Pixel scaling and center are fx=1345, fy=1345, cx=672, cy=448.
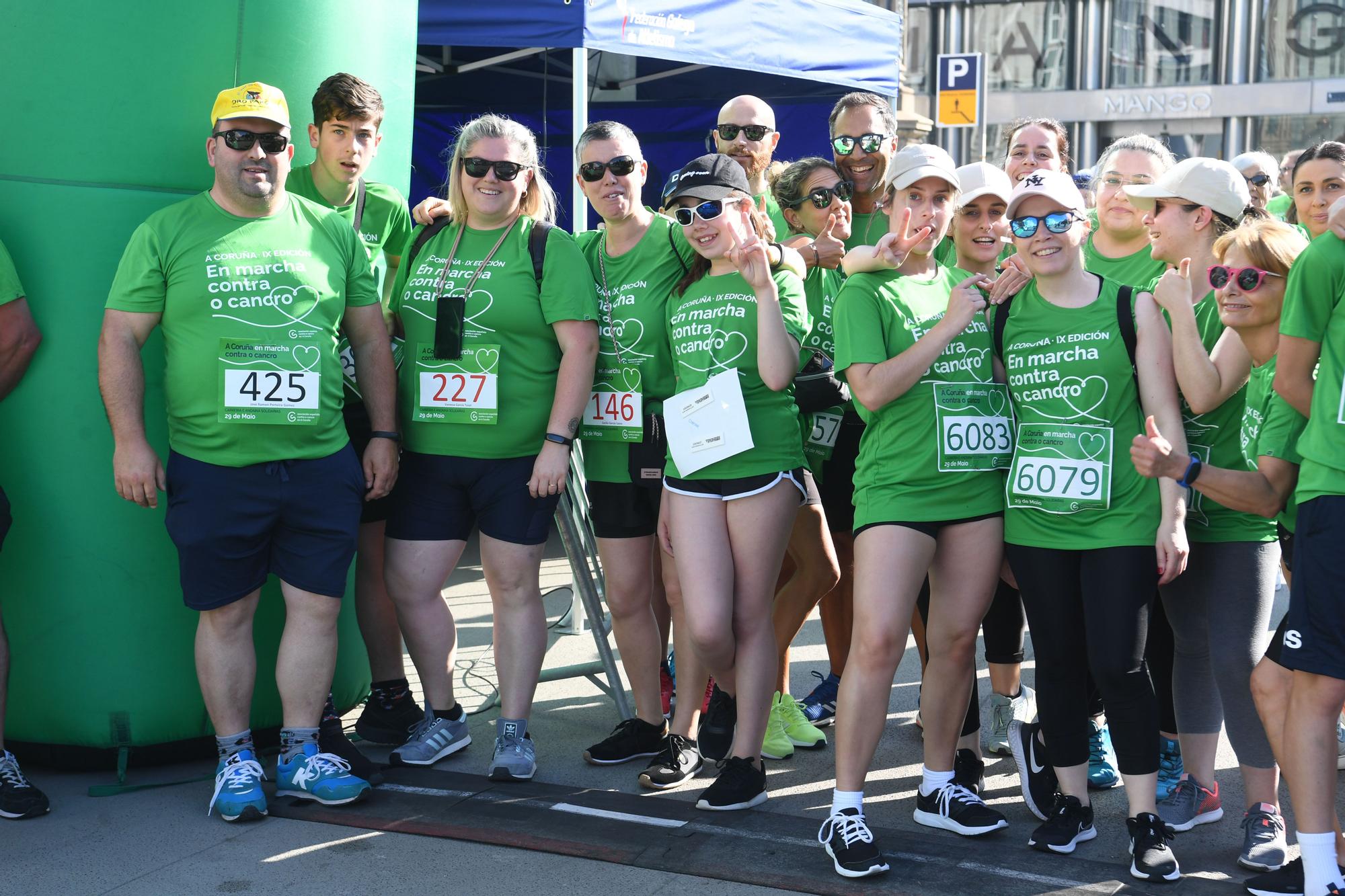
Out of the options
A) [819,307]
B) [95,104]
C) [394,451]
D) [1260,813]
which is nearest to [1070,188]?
[819,307]

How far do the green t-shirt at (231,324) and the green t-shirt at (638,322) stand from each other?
0.82 metres

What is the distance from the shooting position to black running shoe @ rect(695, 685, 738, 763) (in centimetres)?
394

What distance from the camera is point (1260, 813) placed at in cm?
335

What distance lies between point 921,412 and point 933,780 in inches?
39.7

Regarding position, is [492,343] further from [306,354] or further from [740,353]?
[740,353]

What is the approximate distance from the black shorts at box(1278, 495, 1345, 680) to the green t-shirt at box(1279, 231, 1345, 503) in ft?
0.16

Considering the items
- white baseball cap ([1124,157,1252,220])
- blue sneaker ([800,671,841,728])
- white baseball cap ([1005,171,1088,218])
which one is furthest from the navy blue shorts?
white baseball cap ([1124,157,1252,220])

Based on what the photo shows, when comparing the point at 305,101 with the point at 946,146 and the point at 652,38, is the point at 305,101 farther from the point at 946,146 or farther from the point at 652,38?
the point at 946,146

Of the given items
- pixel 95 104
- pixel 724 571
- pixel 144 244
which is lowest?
pixel 724 571

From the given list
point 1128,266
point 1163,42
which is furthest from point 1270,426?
point 1163,42

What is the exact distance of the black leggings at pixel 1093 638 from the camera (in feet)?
10.5

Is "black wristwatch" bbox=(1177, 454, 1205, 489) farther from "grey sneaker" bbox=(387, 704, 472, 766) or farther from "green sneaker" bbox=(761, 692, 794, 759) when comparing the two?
"grey sneaker" bbox=(387, 704, 472, 766)

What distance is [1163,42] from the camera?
79.5ft

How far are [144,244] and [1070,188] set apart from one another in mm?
2449
